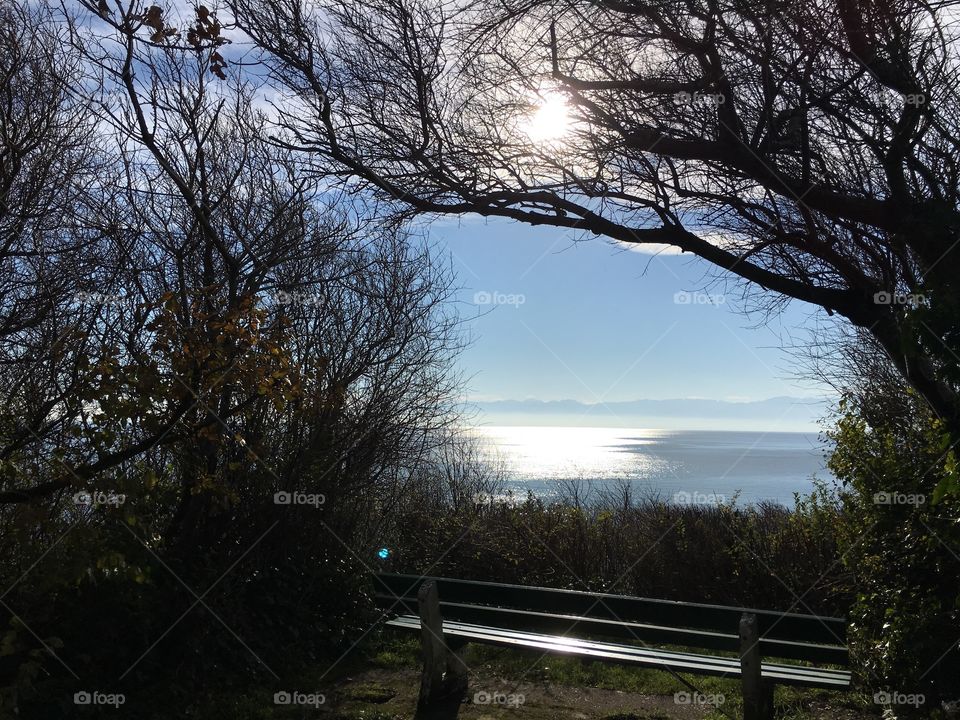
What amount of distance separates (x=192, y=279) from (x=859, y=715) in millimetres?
6591

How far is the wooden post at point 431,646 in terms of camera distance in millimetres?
6395

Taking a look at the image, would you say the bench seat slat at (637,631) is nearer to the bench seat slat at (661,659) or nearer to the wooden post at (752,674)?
the bench seat slat at (661,659)

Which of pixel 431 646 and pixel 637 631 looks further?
pixel 431 646

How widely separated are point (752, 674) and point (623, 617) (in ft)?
5.52

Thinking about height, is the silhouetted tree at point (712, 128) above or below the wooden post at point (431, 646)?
above

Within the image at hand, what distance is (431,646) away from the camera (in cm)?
642

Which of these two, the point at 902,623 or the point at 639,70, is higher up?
the point at 639,70

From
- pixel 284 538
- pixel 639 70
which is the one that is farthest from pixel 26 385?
pixel 639 70

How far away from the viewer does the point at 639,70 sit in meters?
5.93

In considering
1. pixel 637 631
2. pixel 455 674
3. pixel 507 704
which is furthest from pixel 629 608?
pixel 455 674

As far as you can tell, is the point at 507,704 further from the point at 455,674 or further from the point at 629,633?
the point at 629,633

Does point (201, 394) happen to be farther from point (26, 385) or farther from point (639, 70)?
point (639, 70)

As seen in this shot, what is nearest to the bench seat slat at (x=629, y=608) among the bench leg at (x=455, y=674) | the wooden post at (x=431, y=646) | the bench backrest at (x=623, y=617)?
the bench backrest at (x=623, y=617)

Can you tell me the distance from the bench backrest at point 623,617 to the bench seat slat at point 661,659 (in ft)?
0.34
